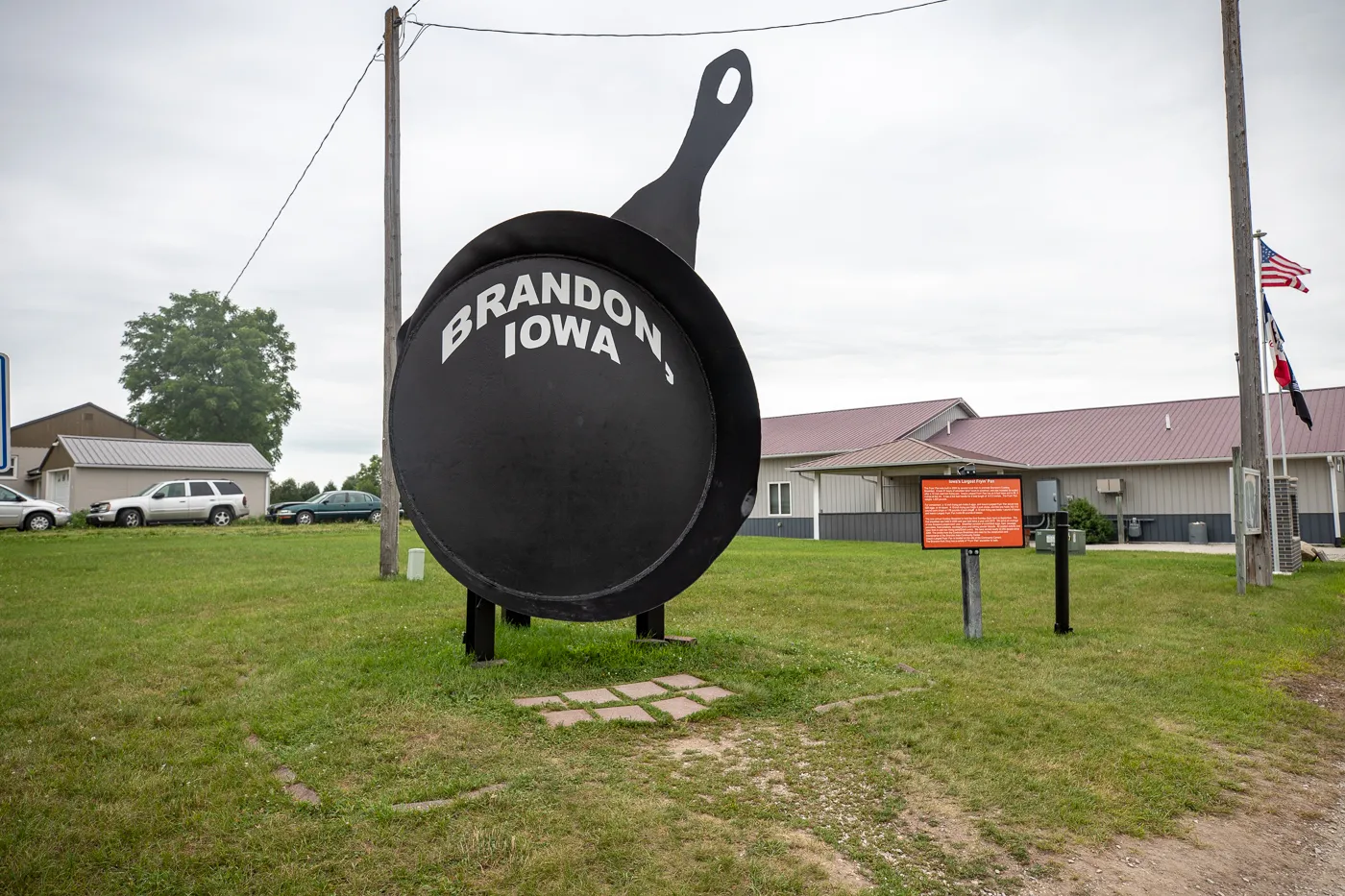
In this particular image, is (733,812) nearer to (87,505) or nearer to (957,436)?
(957,436)

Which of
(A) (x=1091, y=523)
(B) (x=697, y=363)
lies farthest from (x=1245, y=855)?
(A) (x=1091, y=523)

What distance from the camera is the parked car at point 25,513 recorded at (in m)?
25.9

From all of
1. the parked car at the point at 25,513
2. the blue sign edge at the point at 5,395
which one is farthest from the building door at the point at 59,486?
the blue sign edge at the point at 5,395

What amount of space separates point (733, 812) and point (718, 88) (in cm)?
411

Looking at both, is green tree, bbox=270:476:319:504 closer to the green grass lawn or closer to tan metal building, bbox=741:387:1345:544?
tan metal building, bbox=741:387:1345:544

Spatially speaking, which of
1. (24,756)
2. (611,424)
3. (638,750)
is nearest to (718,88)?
(611,424)

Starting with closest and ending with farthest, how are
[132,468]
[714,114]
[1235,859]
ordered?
[1235,859] → [714,114] → [132,468]

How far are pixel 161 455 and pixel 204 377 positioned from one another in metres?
17.5

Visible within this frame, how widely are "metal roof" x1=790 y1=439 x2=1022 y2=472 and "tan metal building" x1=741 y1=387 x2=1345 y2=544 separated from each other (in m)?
0.05

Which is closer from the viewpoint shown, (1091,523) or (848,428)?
(1091,523)

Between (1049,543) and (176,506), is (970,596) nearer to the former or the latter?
(1049,543)

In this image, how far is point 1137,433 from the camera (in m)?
29.3

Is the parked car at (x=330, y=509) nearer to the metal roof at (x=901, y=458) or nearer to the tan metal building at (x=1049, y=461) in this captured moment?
the tan metal building at (x=1049, y=461)

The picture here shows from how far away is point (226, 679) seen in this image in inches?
222
